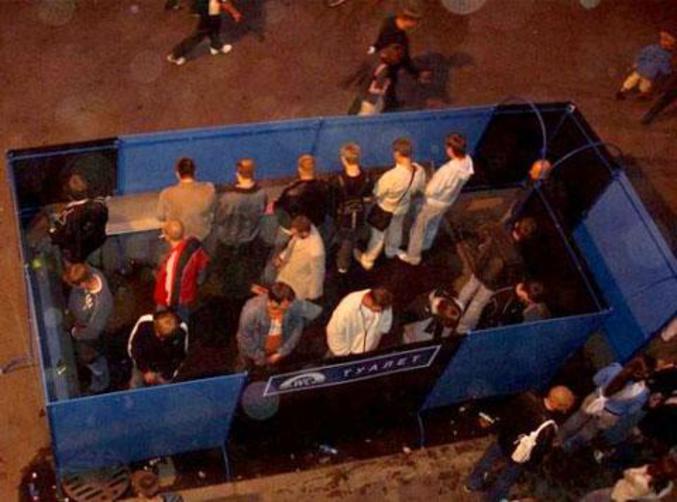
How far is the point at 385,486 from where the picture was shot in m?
8.67

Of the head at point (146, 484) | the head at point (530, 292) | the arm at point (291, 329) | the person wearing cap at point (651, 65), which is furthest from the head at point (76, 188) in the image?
the person wearing cap at point (651, 65)

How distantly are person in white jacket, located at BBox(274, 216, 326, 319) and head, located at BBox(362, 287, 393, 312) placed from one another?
813 mm

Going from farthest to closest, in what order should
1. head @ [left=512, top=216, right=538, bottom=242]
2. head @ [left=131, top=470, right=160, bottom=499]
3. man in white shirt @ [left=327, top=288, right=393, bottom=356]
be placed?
head @ [left=512, top=216, right=538, bottom=242] < man in white shirt @ [left=327, top=288, right=393, bottom=356] < head @ [left=131, top=470, right=160, bottom=499]

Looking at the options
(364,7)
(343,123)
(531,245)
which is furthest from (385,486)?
(364,7)

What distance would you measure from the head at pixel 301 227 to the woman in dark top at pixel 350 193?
817 mm

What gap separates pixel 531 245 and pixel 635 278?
3.72 feet

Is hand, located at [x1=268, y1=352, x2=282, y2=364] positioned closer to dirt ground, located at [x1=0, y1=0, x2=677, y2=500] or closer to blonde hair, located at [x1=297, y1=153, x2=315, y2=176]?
blonde hair, located at [x1=297, y1=153, x2=315, y2=176]

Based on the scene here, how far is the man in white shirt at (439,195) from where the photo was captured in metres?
9.05

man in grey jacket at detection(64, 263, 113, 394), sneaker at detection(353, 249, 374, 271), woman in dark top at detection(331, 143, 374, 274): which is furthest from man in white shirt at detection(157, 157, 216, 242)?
sneaker at detection(353, 249, 374, 271)

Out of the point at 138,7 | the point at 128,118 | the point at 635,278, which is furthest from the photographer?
the point at 138,7

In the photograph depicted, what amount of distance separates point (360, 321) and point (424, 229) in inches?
89.6

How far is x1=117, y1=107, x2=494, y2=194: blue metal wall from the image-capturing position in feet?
30.2

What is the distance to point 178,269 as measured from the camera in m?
7.98

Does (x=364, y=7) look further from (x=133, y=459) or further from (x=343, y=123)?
(x=133, y=459)
